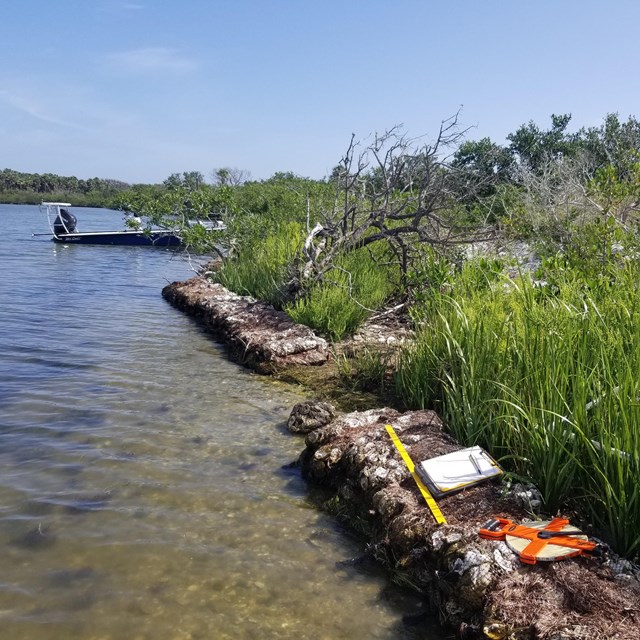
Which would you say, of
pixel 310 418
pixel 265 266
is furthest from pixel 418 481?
pixel 265 266

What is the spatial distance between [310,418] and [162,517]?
194cm

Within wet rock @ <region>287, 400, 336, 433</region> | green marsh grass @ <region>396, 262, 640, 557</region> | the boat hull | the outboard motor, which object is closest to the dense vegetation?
green marsh grass @ <region>396, 262, 640, 557</region>

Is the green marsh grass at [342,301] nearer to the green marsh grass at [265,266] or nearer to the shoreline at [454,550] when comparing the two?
the green marsh grass at [265,266]

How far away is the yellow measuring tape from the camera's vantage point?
353 cm

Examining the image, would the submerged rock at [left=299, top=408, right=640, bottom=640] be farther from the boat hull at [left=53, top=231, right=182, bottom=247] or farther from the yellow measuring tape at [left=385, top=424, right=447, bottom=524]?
the boat hull at [left=53, top=231, right=182, bottom=247]

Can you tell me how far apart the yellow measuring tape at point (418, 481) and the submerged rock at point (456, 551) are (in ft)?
0.15

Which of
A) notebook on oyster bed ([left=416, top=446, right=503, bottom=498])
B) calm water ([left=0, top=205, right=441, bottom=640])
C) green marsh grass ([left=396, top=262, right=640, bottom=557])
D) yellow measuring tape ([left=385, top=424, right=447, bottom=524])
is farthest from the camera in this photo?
notebook on oyster bed ([left=416, top=446, right=503, bottom=498])

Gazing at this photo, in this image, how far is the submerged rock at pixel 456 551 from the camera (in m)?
2.64

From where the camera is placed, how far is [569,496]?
136 inches

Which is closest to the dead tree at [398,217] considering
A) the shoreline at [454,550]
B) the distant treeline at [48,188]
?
the shoreline at [454,550]

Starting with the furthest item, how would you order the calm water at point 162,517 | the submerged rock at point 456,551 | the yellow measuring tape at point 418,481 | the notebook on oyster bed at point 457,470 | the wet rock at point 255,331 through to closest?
1. the wet rock at point 255,331
2. the notebook on oyster bed at point 457,470
3. the yellow measuring tape at point 418,481
4. the calm water at point 162,517
5. the submerged rock at point 456,551

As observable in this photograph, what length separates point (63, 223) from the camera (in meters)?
27.8

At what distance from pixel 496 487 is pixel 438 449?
2.16 feet

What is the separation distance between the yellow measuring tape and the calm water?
0.49 metres
